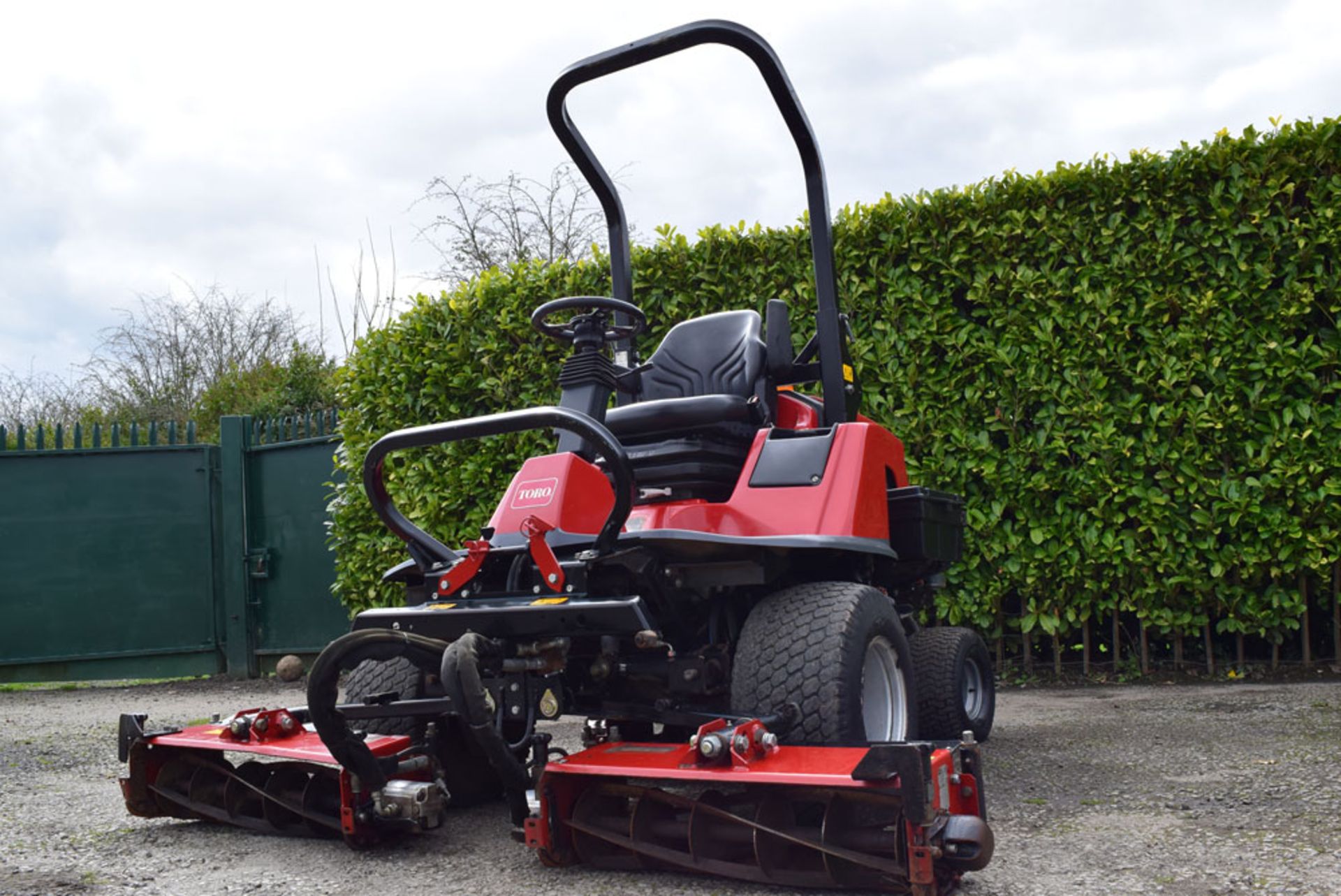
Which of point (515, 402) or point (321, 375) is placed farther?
point (321, 375)

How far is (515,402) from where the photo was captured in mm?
7699

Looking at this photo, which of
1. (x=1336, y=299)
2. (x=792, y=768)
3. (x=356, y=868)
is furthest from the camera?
(x=1336, y=299)

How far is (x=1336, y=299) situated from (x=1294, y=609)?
5.45 feet

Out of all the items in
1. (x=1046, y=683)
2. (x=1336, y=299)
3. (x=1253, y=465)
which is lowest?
(x=1046, y=683)

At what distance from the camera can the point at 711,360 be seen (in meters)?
4.59

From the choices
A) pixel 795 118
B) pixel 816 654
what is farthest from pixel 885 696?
pixel 795 118

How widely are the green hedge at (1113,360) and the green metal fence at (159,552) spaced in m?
3.91

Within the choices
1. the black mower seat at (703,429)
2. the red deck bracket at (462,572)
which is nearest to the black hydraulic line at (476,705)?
the red deck bracket at (462,572)

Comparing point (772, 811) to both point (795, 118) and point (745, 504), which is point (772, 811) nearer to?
point (745, 504)

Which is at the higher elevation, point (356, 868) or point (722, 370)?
point (722, 370)

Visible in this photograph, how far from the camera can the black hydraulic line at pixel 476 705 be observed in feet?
9.59

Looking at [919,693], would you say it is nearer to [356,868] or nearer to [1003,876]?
[1003,876]

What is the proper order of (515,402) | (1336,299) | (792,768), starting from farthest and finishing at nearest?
1. (515,402)
2. (1336,299)
3. (792,768)

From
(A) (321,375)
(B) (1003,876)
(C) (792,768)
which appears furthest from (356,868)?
Answer: (A) (321,375)
